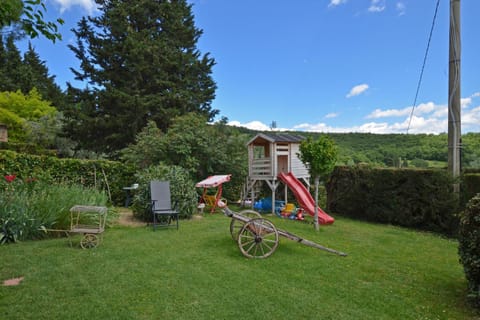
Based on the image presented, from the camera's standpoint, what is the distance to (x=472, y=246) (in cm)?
310

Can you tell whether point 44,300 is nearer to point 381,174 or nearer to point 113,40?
point 381,174

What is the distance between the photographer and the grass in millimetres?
3018

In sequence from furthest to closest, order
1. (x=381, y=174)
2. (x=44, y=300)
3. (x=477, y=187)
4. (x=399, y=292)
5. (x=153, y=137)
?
1. (x=153, y=137)
2. (x=381, y=174)
3. (x=477, y=187)
4. (x=399, y=292)
5. (x=44, y=300)

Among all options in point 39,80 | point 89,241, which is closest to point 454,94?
point 89,241

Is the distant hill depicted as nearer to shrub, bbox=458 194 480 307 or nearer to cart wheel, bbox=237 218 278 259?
cart wheel, bbox=237 218 278 259

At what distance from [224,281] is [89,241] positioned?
3.04m

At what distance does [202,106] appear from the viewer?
73.0 feet

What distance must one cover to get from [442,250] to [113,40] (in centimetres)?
1977

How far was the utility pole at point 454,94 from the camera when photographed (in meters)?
7.33

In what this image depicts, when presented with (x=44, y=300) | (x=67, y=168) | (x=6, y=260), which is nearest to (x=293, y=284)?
(x=44, y=300)

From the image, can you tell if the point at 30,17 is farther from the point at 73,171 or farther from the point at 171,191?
the point at 73,171

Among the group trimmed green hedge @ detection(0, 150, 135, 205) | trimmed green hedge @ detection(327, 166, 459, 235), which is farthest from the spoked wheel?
trimmed green hedge @ detection(327, 166, 459, 235)

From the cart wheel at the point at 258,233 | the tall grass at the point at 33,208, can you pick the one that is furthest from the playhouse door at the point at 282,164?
the tall grass at the point at 33,208

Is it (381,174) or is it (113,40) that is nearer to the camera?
(381,174)
